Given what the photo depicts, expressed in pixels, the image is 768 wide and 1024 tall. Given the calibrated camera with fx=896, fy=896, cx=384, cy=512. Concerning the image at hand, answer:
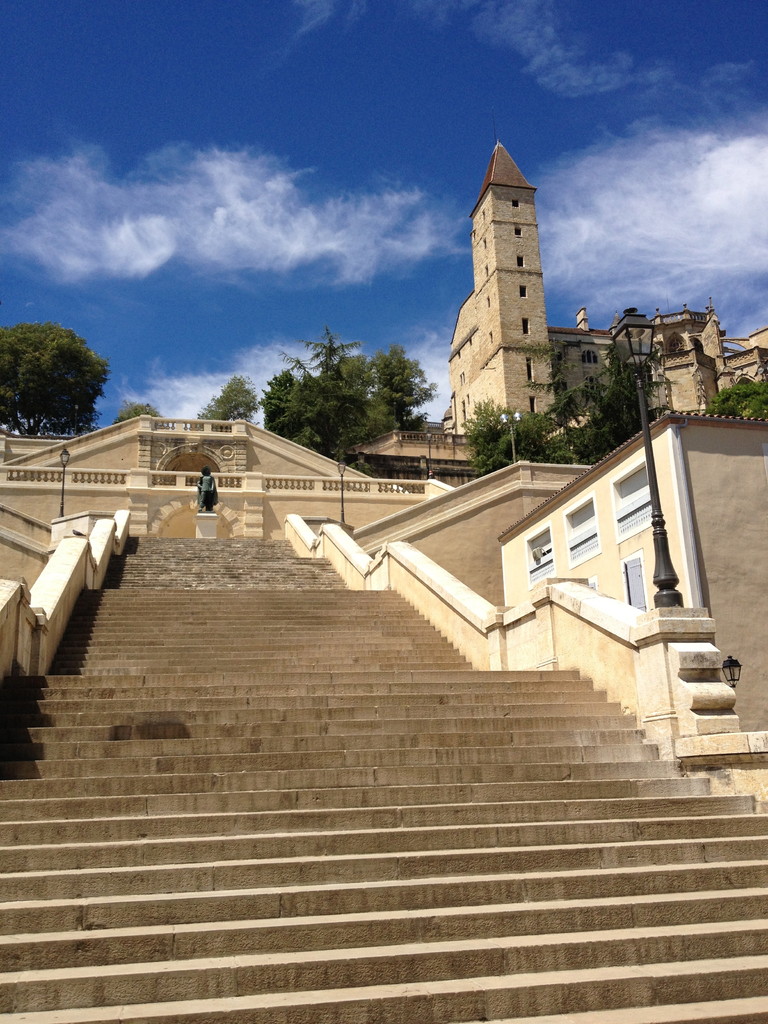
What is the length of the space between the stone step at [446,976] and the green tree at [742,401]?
5575 centimetres

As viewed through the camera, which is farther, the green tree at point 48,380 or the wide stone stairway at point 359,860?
the green tree at point 48,380

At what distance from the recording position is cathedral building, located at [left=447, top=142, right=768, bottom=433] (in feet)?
238

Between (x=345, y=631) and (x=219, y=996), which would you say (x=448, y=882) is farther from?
(x=345, y=631)

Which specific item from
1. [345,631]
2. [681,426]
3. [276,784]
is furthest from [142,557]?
[276,784]

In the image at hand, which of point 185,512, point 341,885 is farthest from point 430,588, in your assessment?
point 185,512

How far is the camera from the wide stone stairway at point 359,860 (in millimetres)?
4781

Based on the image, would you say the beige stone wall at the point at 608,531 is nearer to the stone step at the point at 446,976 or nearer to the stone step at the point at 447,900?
the stone step at the point at 447,900

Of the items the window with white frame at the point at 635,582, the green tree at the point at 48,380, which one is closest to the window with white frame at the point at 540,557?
the window with white frame at the point at 635,582

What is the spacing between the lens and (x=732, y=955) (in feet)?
17.8

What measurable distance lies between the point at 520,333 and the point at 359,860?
70.5 meters

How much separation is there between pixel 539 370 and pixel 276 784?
68927 mm

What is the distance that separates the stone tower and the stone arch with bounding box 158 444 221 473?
36.5 metres

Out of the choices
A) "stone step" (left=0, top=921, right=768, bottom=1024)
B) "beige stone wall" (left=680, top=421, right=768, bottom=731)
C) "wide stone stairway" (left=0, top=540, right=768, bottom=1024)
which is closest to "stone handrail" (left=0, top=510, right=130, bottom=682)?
"wide stone stairway" (left=0, top=540, right=768, bottom=1024)

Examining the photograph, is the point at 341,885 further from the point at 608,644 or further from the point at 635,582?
the point at 635,582
